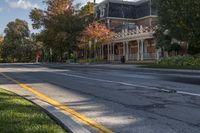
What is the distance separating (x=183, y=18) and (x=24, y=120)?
31.2 meters

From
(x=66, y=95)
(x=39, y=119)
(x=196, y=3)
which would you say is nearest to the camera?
(x=39, y=119)

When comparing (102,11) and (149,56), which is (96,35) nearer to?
(149,56)

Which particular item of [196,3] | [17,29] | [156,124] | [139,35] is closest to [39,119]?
[156,124]

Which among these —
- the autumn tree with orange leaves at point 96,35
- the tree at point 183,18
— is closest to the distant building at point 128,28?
the autumn tree with orange leaves at point 96,35

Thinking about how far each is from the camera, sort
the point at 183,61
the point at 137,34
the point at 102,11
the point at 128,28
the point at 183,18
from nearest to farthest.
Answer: the point at 183,61 < the point at 183,18 < the point at 137,34 < the point at 128,28 < the point at 102,11

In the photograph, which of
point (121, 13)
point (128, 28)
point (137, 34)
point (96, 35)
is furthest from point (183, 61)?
point (121, 13)

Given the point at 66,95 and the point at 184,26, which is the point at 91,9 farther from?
the point at 66,95

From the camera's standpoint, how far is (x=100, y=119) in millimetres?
9367

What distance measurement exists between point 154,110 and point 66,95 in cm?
460

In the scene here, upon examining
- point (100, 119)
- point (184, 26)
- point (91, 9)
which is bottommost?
point (100, 119)

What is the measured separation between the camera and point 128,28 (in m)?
67.3

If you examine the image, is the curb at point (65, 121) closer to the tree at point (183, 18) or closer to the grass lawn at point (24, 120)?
the grass lawn at point (24, 120)

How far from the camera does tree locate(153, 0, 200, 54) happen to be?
1462 inches

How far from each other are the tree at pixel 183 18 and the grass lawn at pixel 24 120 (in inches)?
1135
